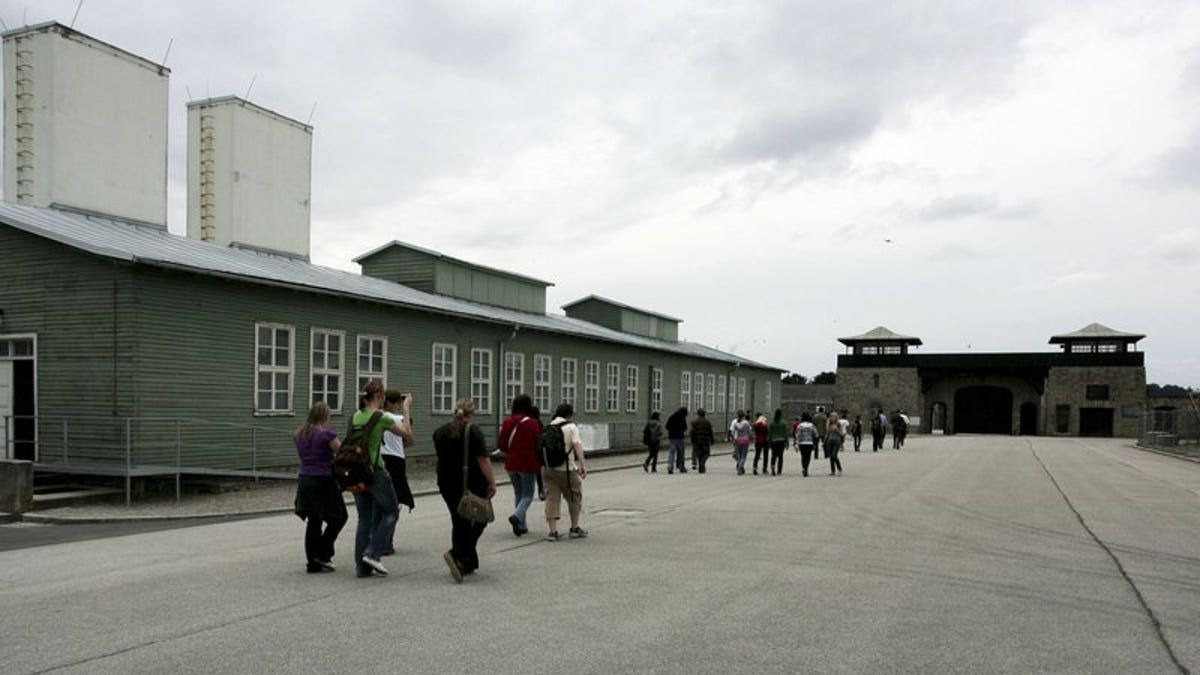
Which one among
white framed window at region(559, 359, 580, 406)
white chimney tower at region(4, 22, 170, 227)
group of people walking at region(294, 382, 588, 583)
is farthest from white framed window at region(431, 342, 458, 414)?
group of people walking at region(294, 382, 588, 583)

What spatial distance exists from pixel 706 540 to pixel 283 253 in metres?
18.5

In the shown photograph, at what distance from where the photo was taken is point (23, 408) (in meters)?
18.0

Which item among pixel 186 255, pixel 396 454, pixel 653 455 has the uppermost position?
pixel 186 255

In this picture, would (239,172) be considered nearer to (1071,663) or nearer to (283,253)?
(283,253)

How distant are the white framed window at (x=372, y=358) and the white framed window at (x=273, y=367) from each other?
231 centimetres

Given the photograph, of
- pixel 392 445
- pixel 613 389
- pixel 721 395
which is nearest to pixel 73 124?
pixel 392 445

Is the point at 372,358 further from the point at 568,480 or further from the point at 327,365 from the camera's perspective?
the point at 568,480

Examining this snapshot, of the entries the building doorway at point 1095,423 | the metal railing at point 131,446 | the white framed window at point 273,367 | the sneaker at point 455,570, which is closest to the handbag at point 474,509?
the sneaker at point 455,570

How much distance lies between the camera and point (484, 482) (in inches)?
366

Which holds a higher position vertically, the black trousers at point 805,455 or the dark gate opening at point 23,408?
the dark gate opening at point 23,408

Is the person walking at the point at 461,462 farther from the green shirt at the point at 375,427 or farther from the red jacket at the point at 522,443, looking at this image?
the red jacket at the point at 522,443

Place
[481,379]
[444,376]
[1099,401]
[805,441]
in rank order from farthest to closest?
[1099,401]
[481,379]
[444,376]
[805,441]

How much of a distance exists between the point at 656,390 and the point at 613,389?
16.1 ft

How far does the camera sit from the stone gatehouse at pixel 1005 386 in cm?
6988
